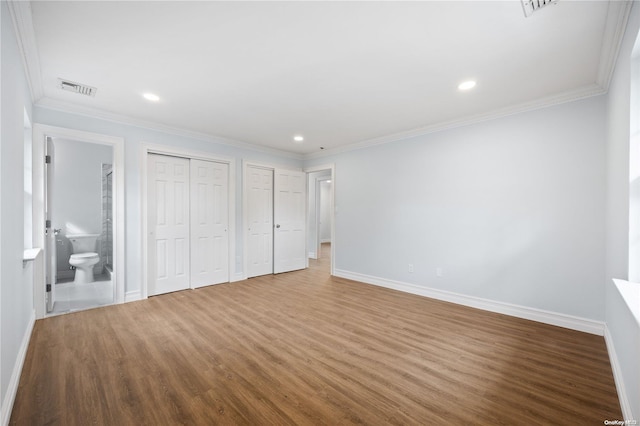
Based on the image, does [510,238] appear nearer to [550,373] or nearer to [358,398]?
[550,373]

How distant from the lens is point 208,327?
295cm

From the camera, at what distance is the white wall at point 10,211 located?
5.13 feet

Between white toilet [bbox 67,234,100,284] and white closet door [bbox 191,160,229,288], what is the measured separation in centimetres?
187

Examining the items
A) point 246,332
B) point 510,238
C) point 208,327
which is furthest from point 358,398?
point 510,238

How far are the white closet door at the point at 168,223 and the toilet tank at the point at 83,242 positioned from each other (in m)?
2.15

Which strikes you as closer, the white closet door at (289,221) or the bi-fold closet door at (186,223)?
the bi-fold closet door at (186,223)

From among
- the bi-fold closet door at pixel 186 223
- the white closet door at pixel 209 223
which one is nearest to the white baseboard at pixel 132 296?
the bi-fold closet door at pixel 186 223

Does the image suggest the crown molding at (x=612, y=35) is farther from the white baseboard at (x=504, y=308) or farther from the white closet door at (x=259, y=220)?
the white closet door at (x=259, y=220)

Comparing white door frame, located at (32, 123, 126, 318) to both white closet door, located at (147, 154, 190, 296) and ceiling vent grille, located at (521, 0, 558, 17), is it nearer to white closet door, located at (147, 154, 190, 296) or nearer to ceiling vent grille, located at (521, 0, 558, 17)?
white closet door, located at (147, 154, 190, 296)

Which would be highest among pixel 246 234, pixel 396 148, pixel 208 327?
pixel 396 148

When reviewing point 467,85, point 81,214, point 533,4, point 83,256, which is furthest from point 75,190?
point 533,4

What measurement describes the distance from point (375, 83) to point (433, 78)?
0.56m

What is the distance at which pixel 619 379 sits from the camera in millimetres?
1877

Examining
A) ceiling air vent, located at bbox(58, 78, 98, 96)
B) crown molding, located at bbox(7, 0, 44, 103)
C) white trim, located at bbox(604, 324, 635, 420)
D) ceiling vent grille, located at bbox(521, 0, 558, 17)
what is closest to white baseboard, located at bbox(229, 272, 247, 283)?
ceiling air vent, located at bbox(58, 78, 98, 96)
